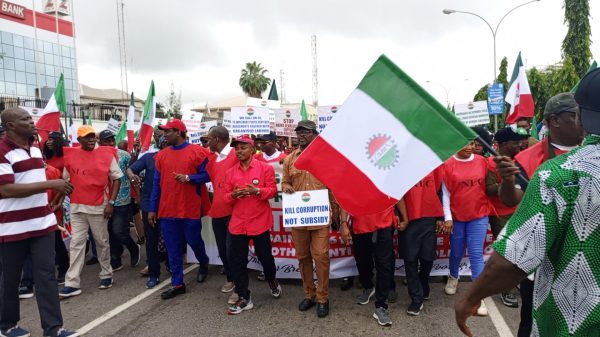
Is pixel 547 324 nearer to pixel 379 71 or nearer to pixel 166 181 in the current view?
pixel 379 71

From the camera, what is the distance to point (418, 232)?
4.66m

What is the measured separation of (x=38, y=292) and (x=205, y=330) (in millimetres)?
1591

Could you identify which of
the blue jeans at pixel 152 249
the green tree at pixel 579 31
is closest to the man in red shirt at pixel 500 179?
the blue jeans at pixel 152 249

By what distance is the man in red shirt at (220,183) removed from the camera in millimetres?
5309

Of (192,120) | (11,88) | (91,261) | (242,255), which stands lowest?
(91,261)

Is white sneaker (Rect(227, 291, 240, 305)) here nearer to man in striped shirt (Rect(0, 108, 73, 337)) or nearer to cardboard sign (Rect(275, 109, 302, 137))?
man in striped shirt (Rect(0, 108, 73, 337))

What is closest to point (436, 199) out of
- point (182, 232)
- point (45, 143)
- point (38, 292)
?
point (182, 232)

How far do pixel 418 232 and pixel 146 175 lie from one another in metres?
3.73

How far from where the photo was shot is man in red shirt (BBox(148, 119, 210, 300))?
532cm

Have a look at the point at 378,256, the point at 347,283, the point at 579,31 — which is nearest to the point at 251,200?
the point at 378,256

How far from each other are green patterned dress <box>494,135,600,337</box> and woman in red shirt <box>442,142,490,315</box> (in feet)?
11.2

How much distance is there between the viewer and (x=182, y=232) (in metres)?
5.53

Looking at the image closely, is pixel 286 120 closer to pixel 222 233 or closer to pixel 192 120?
pixel 192 120

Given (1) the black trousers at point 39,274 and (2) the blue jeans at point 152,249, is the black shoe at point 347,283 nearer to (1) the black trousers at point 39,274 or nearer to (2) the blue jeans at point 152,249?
(2) the blue jeans at point 152,249
